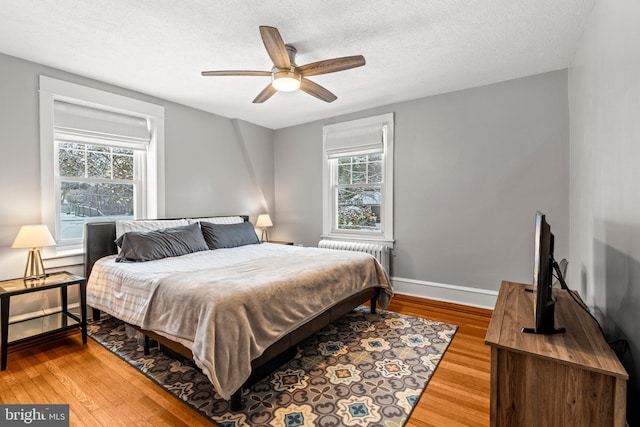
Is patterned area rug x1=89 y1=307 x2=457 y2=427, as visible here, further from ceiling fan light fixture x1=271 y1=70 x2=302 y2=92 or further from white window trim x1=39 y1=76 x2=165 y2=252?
ceiling fan light fixture x1=271 y1=70 x2=302 y2=92

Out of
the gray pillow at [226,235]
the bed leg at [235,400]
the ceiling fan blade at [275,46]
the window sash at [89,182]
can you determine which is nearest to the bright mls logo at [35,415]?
the bed leg at [235,400]

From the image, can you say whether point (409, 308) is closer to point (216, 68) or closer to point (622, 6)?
point (622, 6)

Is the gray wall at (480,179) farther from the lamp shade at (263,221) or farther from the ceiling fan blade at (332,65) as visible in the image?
the lamp shade at (263,221)

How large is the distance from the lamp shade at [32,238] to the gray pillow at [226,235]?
148 centimetres

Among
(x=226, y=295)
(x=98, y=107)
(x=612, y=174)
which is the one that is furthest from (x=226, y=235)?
(x=612, y=174)

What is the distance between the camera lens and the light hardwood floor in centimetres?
169

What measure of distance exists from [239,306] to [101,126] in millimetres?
2883

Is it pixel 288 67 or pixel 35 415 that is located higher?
pixel 288 67

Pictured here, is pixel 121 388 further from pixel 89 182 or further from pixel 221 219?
pixel 221 219

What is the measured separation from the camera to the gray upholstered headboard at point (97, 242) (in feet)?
9.84

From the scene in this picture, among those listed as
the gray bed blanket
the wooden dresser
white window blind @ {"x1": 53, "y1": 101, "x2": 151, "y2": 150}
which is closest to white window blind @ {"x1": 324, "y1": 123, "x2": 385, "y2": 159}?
the gray bed blanket

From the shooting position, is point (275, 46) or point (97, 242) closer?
point (275, 46)

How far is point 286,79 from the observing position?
242 centimetres

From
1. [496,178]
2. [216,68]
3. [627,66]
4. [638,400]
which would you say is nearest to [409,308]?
[496,178]
